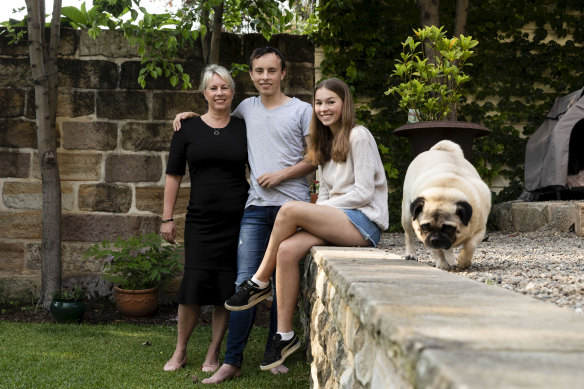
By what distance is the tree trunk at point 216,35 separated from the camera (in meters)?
5.17

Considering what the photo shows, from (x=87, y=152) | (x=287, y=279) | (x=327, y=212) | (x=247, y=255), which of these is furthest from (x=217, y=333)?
(x=87, y=152)

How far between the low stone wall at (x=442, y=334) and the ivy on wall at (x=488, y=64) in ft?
16.1

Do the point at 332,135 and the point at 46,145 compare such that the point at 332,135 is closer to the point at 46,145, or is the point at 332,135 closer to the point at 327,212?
the point at 327,212

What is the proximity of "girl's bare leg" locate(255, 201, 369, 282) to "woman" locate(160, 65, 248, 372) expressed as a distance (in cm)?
57

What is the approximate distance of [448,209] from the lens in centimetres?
263

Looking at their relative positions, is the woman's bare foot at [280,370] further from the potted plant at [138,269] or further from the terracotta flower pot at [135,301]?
the terracotta flower pot at [135,301]

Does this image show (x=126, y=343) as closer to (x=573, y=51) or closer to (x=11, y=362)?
(x=11, y=362)

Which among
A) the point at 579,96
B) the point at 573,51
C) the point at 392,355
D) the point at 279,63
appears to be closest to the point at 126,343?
the point at 279,63

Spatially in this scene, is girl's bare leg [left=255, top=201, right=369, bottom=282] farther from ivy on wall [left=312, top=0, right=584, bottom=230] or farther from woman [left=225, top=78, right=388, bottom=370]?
ivy on wall [left=312, top=0, right=584, bottom=230]

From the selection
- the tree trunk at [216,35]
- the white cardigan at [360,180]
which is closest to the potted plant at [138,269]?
the tree trunk at [216,35]

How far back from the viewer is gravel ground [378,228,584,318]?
2.11m

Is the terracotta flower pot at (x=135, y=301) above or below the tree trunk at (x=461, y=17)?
below

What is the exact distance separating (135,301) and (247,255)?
2.04 m

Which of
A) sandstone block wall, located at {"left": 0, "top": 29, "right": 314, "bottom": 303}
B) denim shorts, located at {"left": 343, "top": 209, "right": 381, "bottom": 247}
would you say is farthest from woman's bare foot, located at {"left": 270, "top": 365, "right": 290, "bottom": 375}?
sandstone block wall, located at {"left": 0, "top": 29, "right": 314, "bottom": 303}
